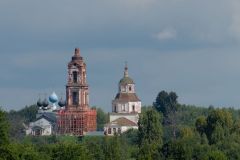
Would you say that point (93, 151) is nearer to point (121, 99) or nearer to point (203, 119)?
point (203, 119)

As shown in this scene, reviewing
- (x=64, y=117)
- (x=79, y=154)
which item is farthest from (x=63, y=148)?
(x=64, y=117)

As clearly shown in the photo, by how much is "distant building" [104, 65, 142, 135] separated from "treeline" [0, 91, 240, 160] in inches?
118

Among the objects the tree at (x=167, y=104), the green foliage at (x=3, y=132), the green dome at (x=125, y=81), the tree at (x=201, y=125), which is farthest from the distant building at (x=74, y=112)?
the green foliage at (x=3, y=132)

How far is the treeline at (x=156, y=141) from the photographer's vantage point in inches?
3469

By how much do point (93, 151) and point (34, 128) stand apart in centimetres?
5752

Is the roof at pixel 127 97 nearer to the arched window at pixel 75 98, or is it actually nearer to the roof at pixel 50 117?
the arched window at pixel 75 98

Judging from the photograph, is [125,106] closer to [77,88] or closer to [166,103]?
[77,88]

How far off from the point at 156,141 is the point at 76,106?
24.8 metres

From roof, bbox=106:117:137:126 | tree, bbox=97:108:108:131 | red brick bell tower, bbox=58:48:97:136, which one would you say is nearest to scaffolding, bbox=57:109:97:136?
red brick bell tower, bbox=58:48:97:136

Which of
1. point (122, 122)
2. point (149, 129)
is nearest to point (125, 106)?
point (122, 122)

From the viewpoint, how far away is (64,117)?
154 m

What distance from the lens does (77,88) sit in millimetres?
154250

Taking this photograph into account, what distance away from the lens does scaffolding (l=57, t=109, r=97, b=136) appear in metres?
152

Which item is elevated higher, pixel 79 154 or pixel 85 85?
pixel 85 85
